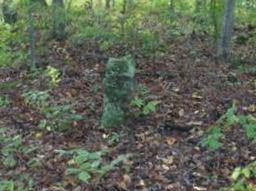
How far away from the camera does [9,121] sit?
9.04 metres

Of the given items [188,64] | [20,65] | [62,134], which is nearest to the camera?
[62,134]

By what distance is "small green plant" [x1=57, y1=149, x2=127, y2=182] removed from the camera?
672 centimetres

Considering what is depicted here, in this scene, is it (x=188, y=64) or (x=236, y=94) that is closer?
(x=236, y=94)

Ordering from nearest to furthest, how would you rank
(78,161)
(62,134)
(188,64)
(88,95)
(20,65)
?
(78,161) → (62,134) → (88,95) → (188,64) → (20,65)

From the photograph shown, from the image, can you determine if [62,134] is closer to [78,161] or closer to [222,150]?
[78,161]

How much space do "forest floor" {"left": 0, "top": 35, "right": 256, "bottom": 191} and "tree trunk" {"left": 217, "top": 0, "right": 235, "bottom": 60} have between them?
1.03 feet

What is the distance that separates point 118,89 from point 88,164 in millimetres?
1920

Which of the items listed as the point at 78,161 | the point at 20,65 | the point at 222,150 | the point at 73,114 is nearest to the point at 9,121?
the point at 73,114

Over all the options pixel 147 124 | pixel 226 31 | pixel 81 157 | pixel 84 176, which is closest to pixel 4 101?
pixel 147 124

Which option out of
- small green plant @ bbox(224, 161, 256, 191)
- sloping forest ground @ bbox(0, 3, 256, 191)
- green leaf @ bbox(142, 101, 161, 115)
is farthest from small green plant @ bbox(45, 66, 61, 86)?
small green plant @ bbox(224, 161, 256, 191)

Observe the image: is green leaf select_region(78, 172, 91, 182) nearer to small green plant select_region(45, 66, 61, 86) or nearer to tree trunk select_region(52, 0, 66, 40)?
small green plant select_region(45, 66, 61, 86)

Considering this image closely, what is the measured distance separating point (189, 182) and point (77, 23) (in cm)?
926

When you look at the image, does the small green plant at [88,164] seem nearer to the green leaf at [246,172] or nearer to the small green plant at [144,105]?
the small green plant at [144,105]

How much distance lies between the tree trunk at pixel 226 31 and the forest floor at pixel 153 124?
32 centimetres
